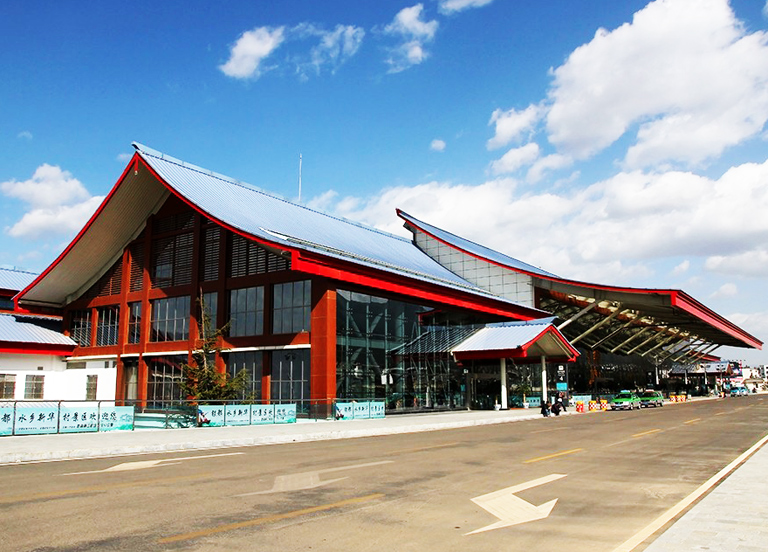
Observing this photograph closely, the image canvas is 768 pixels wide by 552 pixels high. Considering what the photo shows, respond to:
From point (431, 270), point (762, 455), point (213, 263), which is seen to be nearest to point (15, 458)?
point (762, 455)

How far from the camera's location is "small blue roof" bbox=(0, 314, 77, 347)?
46188 millimetres

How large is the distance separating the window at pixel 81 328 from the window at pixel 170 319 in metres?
7.90

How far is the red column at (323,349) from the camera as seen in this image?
3402 centimetres

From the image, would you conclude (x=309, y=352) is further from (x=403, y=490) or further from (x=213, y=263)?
(x=403, y=490)

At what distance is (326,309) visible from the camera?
35.4 meters

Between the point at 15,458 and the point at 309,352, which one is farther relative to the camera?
the point at 309,352

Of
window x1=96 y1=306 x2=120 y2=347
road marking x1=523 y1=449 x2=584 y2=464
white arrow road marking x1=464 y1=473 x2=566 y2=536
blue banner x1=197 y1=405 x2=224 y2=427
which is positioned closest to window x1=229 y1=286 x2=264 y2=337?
blue banner x1=197 y1=405 x2=224 y2=427

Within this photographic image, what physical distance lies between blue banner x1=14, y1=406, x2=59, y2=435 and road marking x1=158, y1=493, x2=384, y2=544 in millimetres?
16812

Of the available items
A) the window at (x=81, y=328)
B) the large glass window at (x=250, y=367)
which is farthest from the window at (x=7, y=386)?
the large glass window at (x=250, y=367)

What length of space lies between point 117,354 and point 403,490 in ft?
131

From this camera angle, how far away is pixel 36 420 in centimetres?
2283

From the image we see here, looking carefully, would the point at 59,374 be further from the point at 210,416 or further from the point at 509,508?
the point at 509,508

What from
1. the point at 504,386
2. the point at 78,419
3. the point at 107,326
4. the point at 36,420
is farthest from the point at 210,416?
the point at 504,386

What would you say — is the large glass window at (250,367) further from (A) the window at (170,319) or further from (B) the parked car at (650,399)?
(B) the parked car at (650,399)
